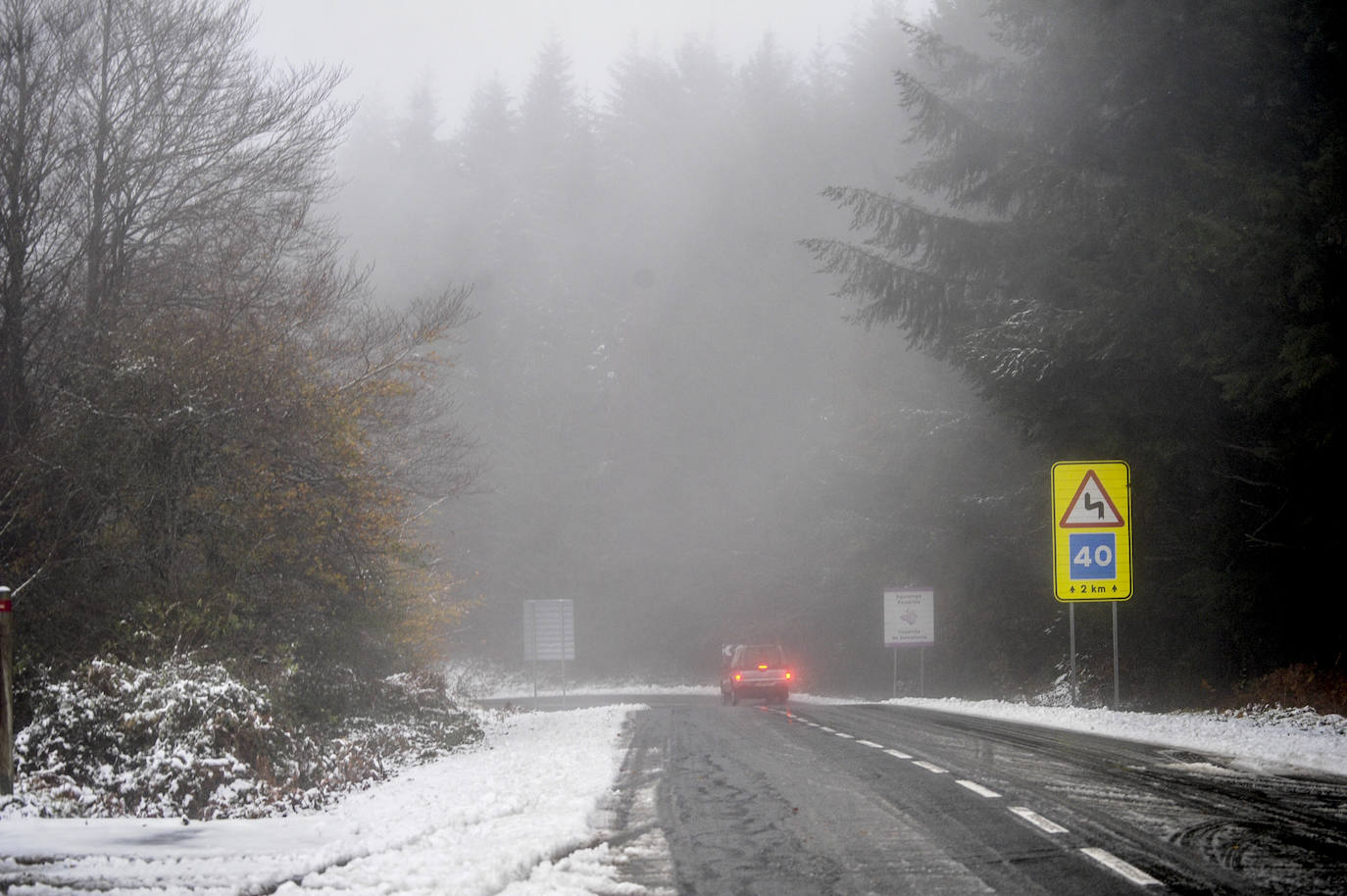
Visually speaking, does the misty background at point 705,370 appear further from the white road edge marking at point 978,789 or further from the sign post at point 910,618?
the white road edge marking at point 978,789

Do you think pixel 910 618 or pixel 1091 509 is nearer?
pixel 1091 509

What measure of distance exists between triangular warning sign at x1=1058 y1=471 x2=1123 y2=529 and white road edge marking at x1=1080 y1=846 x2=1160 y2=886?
11.4 m

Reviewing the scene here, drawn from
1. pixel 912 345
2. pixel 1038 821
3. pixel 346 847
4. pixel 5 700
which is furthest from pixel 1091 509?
pixel 5 700

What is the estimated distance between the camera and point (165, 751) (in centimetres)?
1082

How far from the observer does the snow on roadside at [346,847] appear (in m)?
6.43

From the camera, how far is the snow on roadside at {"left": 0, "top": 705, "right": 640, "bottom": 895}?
21.1ft

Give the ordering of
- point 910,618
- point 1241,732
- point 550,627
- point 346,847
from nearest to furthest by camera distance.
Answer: point 346,847 → point 1241,732 → point 910,618 → point 550,627

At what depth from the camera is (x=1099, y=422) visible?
66.2 feet

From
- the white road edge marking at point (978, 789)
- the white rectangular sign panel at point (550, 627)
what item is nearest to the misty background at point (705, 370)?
the white rectangular sign panel at point (550, 627)

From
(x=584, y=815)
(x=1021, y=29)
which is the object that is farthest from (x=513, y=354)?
(x=584, y=815)

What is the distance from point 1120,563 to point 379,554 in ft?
35.1

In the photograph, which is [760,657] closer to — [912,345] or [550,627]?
[912,345]

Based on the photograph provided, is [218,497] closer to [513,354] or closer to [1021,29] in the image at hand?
[1021,29]

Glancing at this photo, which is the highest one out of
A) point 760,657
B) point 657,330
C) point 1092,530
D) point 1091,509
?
point 657,330
